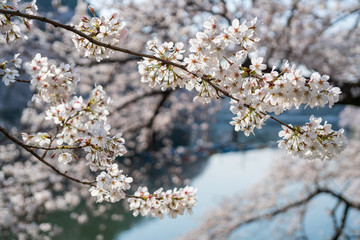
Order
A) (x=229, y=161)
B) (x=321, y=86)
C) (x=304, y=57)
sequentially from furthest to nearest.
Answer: (x=229, y=161), (x=304, y=57), (x=321, y=86)

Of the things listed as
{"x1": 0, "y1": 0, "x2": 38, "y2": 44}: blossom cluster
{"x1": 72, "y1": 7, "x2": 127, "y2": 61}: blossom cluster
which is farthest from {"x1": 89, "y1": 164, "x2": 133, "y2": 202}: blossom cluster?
{"x1": 0, "y1": 0, "x2": 38, "y2": 44}: blossom cluster

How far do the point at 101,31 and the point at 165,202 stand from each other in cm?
90

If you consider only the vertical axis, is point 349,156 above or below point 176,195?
above

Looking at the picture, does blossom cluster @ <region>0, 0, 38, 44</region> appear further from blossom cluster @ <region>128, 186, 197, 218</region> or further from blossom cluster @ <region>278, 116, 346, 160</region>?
blossom cluster @ <region>278, 116, 346, 160</region>

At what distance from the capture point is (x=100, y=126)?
144 cm

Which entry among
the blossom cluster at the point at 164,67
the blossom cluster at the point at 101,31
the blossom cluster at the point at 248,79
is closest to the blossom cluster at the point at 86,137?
the blossom cluster at the point at 101,31

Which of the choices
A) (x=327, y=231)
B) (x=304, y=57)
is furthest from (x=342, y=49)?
(x=327, y=231)

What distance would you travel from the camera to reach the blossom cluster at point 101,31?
1.41m

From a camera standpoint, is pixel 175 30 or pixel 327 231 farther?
pixel 327 231

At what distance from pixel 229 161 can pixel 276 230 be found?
53.3 ft

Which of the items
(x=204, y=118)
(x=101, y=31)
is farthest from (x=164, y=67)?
(x=204, y=118)

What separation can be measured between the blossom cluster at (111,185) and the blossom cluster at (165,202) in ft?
0.30

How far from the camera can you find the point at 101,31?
141 cm

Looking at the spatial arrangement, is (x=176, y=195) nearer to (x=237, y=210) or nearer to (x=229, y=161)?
(x=237, y=210)
